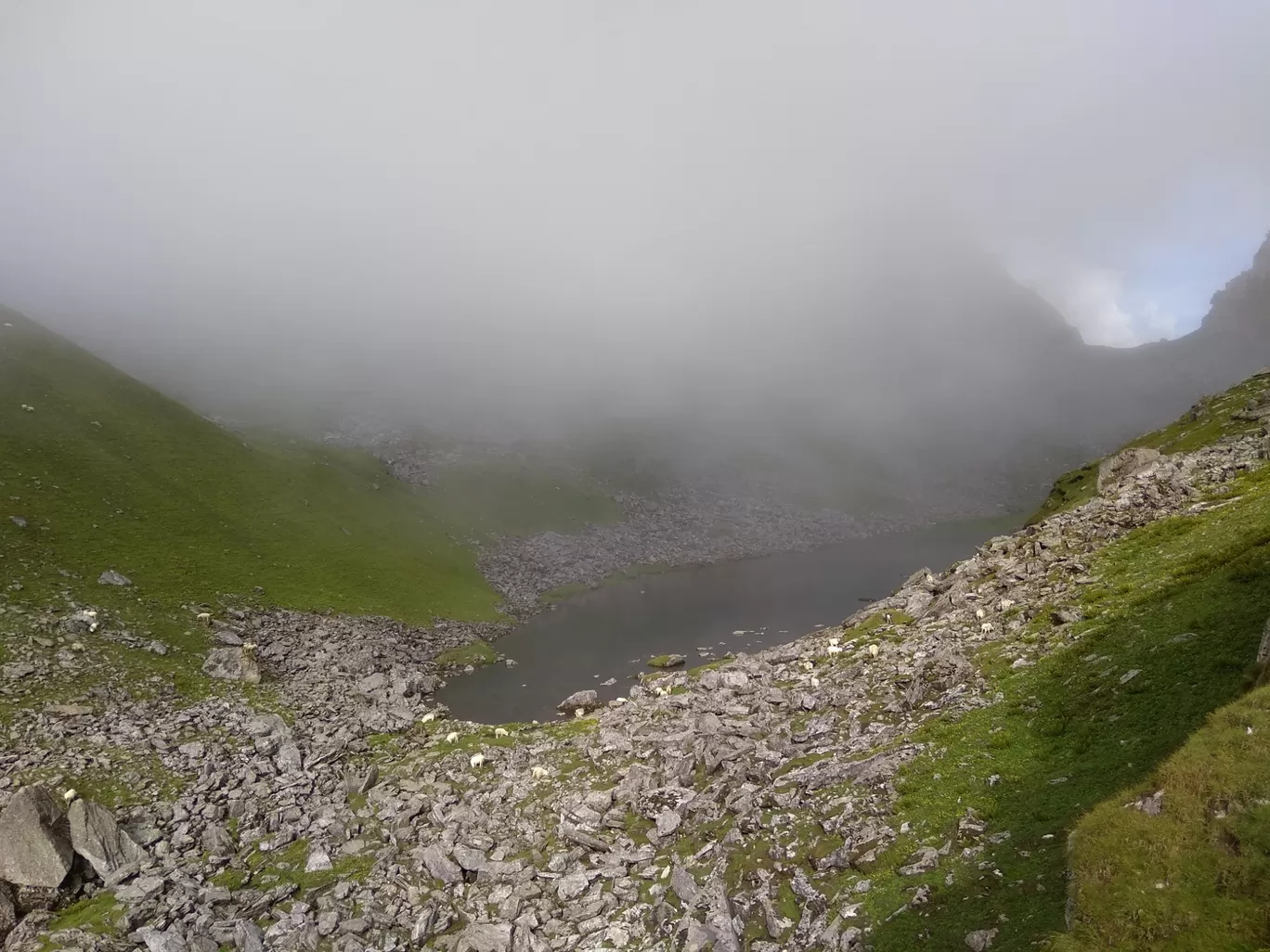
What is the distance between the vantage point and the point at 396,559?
112500 mm

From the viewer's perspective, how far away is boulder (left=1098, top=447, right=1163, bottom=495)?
65.0 metres

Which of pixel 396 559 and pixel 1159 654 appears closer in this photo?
pixel 1159 654

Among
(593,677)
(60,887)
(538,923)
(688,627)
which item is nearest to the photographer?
(538,923)

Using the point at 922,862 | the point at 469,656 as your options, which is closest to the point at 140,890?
the point at 922,862

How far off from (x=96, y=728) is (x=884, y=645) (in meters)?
57.4

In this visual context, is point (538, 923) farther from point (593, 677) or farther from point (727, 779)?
point (593, 677)

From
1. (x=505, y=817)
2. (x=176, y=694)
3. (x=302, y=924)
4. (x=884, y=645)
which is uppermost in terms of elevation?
(x=884, y=645)

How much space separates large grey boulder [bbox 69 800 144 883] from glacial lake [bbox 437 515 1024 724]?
34025 millimetres

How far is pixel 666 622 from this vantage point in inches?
4267

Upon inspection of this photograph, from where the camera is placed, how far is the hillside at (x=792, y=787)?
16.2 meters

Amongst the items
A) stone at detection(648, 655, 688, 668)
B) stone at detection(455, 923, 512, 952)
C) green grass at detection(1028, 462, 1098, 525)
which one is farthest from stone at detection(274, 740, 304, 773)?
green grass at detection(1028, 462, 1098, 525)

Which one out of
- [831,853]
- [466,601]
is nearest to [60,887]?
[831,853]

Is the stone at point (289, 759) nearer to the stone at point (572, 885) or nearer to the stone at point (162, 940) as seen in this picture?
the stone at point (162, 940)

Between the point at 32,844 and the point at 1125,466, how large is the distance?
311 ft
